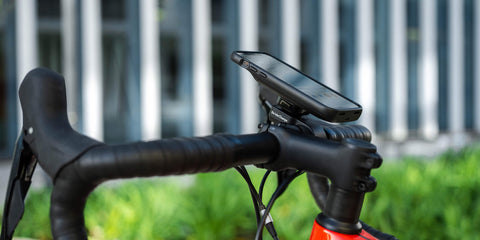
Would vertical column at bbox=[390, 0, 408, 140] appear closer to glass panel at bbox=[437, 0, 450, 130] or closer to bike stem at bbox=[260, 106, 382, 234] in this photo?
glass panel at bbox=[437, 0, 450, 130]

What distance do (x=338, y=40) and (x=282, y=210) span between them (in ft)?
15.2

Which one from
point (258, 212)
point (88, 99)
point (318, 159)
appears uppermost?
point (318, 159)

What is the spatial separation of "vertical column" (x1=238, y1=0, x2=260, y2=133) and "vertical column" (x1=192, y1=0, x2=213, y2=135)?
17.6 inches

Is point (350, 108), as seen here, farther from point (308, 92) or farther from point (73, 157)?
point (73, 157)

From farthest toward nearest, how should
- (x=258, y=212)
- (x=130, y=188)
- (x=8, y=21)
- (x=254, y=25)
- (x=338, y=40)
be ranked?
(x=338, y=40), (x=254, y=25), (x=8, y=21), (x=130, y=188), (x=258, y=212)

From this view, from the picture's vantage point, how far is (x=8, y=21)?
5.26m

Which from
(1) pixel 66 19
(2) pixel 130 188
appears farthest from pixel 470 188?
(1) pixel 66 19

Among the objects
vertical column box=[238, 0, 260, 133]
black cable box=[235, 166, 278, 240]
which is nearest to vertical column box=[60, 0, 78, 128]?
vertical column box=[238, 0, 260, 133]

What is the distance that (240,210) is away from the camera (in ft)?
11.2

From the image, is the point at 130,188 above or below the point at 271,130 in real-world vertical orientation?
below

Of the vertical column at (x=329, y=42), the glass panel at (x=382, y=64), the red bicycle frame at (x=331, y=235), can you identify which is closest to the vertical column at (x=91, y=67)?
the vertical column at (x=329, y=42)

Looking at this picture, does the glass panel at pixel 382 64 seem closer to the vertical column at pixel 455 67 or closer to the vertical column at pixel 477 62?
the vertical column at pixel 455 67

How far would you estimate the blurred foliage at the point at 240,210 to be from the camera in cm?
312

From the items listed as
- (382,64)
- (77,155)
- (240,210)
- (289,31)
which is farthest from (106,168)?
(382,64)
